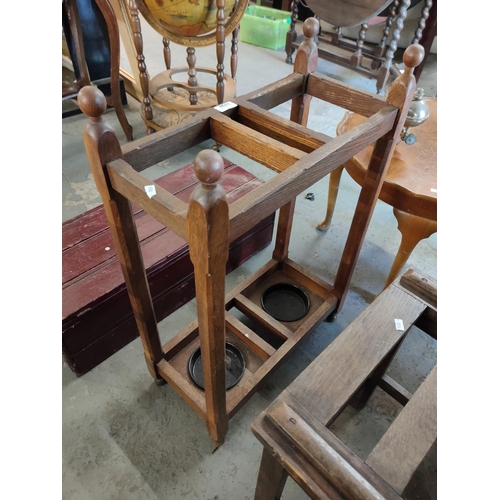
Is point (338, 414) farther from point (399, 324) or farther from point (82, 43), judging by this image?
point (82, 43)

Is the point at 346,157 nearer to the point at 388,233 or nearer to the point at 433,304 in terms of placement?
the point at 433,304

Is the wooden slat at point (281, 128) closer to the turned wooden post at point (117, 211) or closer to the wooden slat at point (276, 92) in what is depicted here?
the wooden slat at point (276, 92)

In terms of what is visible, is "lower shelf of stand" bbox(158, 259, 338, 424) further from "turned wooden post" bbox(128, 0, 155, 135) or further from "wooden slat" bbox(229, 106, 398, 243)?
"turned wooden post" bbox(128, 0, 155, 135)

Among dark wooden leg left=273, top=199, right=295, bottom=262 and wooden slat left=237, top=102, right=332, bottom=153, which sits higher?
wooden slat left=237, top=102, right=332, bottom=153

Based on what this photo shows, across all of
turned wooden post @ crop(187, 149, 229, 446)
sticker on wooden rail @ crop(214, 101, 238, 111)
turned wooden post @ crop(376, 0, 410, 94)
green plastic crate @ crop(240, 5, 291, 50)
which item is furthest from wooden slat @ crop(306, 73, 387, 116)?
green plastic crate @ crop(240, 5, 291, 50)

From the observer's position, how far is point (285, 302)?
1.79 meters

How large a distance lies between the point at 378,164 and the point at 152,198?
0.81 m

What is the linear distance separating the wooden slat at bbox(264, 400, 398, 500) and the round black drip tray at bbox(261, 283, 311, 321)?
89 centimetres

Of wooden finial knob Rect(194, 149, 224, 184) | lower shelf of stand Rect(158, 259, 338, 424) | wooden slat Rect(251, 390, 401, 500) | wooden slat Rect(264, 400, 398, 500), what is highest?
wooden finial knob Rect(194, 149, 224, 184)

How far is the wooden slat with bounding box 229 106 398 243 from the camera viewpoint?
74 centimetres

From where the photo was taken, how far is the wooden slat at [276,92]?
112 cm

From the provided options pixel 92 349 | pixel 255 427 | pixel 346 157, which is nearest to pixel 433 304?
pixel 346 157

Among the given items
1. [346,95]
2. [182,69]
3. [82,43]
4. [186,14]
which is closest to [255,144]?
[346,95]

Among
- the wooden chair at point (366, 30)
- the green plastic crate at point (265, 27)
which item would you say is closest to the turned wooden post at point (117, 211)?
the wooden chair at point (366, 30)
